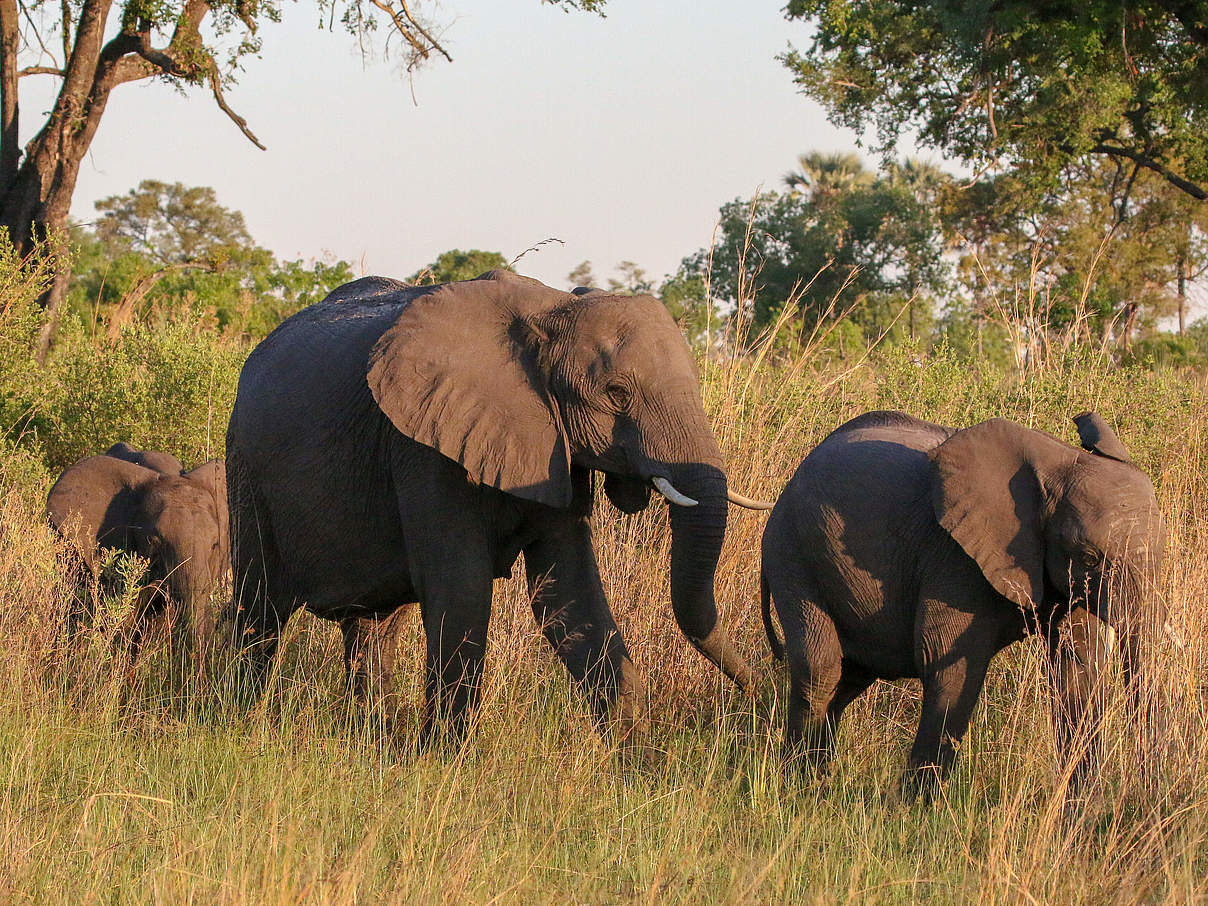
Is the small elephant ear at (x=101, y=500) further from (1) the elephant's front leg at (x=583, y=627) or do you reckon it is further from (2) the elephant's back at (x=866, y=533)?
(2) the elephant's back at (x=866, y=533)

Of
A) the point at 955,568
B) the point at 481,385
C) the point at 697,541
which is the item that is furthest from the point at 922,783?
the point at 481,385

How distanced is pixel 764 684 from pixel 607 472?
170 cm

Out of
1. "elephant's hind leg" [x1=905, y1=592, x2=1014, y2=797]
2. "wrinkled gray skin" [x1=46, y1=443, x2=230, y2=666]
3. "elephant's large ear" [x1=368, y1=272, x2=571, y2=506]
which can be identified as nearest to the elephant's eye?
"elephant's large ear" [x1=368, y1=272, x2=571, y2=506]

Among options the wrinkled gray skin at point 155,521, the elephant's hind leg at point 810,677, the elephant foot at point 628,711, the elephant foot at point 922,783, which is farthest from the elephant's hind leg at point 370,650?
the elephant foot at point 922,783

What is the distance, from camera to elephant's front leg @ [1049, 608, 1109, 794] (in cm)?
503

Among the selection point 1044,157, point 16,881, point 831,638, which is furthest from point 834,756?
point 1044,157

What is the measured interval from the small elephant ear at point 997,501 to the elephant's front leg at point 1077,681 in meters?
0.23

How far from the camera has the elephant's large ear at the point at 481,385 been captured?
5324 mm

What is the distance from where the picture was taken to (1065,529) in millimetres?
5129

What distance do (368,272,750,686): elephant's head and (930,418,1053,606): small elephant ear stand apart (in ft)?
2.71

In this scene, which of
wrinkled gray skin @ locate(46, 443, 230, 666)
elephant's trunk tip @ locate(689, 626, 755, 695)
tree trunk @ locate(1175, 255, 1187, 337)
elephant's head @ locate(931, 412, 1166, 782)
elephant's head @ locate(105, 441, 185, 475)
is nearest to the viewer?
elephant's head @ locate(931, 412, 1166, 782)

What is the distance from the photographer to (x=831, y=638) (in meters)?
5.71

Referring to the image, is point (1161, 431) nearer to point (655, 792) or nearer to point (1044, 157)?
point (655, 792)

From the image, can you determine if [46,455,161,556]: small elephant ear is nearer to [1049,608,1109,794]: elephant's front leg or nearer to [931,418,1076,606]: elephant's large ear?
[931,418,1076,606]: elephant's large ear
